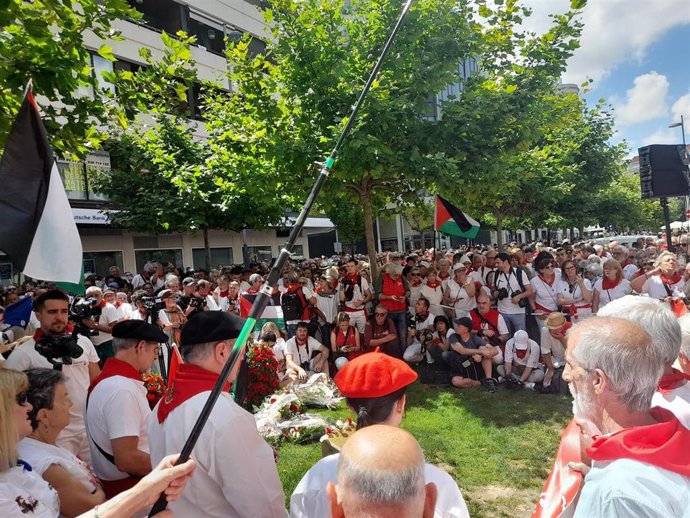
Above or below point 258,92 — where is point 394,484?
below

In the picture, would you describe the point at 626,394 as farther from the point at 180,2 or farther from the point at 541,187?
the point at 180,2

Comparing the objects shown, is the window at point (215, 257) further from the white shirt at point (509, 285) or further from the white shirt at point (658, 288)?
the white shirt at point (658, 288)

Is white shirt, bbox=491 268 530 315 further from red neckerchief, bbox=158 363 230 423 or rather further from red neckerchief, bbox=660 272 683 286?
red neckerchief, bbox=158 363 230 423

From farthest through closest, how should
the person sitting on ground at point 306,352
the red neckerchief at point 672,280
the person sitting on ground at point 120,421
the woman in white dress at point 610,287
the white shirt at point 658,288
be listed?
1. the person sitting on ground at point 306,352
2. the woman in white dress at point 610,287
3. the red neckerchief at point 672,280
4. the white shirt at point 658,288
5. the person sitting on ground at point 120,421

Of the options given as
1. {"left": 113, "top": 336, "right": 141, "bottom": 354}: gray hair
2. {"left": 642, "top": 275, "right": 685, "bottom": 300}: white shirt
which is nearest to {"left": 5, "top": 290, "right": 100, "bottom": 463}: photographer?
{"left": 113, "top": 336, "right": 141, "bottom": 354}: gray hair

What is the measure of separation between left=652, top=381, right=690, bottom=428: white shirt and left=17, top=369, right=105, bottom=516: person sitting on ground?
2.87m

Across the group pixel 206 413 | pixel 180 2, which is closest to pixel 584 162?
pixel 180 2

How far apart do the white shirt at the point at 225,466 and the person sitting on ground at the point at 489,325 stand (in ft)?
20.6

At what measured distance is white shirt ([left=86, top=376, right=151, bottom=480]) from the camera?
2.98 metres

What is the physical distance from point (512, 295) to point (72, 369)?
254 inches

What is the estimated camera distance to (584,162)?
19312mm

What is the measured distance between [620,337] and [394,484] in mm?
1079

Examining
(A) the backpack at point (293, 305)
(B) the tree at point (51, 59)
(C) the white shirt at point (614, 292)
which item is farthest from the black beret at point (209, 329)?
(C) the white shirt at point (614, 292)

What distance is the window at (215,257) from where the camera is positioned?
24953mm
